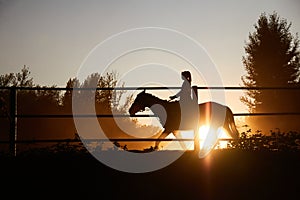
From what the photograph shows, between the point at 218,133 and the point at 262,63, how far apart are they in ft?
81.7

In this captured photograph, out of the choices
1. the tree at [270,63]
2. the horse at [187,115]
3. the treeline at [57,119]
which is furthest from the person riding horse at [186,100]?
the tree at [270,63]

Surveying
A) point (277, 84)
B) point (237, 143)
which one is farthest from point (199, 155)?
point (277, 84)

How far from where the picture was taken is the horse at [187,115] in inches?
436

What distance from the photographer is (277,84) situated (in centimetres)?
3547

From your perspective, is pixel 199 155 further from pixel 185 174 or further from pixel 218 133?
pixel 218 133

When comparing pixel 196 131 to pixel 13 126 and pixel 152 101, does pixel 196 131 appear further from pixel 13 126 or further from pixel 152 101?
pixel 13 126

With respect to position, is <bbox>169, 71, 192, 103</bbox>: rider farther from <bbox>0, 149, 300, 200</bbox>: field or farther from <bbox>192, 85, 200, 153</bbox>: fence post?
<bbox>0, 149, 300, 200</bbox>: field

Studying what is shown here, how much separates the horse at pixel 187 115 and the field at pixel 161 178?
2.07 metres

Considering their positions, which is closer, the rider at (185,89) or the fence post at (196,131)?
the fence post at (196,131)

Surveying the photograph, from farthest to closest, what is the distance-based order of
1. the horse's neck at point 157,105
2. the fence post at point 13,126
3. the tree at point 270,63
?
the tree at point 270,63 → the horse's neck at point 157,105 → the fence post at point 13,126

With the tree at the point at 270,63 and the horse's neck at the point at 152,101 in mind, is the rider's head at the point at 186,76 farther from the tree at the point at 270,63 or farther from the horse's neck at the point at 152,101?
the tree at the point at 270,63

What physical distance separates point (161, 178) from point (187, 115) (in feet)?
11.9

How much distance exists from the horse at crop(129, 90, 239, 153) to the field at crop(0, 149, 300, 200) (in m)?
2.07

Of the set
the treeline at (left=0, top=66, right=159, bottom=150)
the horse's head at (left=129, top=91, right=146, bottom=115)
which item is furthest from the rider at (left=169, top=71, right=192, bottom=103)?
the treeline at (left=0, top=66, right=159, bottom=150)
